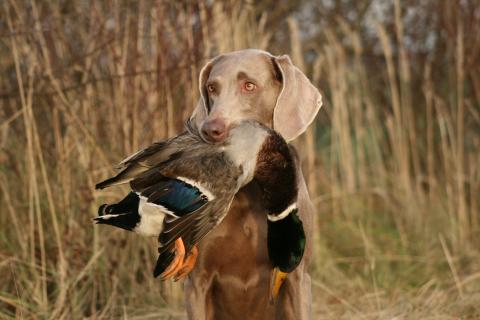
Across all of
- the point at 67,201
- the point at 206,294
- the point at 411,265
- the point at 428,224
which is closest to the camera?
the point at 206,294

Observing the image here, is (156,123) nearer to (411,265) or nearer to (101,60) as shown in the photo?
(101,60)

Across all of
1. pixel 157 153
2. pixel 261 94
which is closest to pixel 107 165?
pixel 261 94

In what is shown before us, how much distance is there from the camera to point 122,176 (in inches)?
121

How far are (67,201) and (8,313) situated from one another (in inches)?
26.8

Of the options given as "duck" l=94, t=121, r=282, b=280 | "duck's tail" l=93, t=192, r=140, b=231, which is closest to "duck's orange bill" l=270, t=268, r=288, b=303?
"duck" l=94, t=121, r=282, b=280

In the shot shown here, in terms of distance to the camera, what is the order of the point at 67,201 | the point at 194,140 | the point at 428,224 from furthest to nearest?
the point at 428,224 < the point at 67,201 < the point at 194,140

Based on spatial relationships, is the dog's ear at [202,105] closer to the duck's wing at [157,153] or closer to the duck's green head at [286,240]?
the duck's wing at [157,153]

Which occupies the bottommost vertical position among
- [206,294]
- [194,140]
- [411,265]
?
[411,265]

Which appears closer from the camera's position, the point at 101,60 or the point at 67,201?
the point at 67,201

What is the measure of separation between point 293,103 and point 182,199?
2.89ft

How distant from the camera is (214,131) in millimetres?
3232

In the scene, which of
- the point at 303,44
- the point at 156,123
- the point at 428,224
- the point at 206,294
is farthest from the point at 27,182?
the point at 303,44

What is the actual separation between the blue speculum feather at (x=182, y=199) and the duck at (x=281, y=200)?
0.31 meters

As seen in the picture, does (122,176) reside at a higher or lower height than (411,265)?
higher
